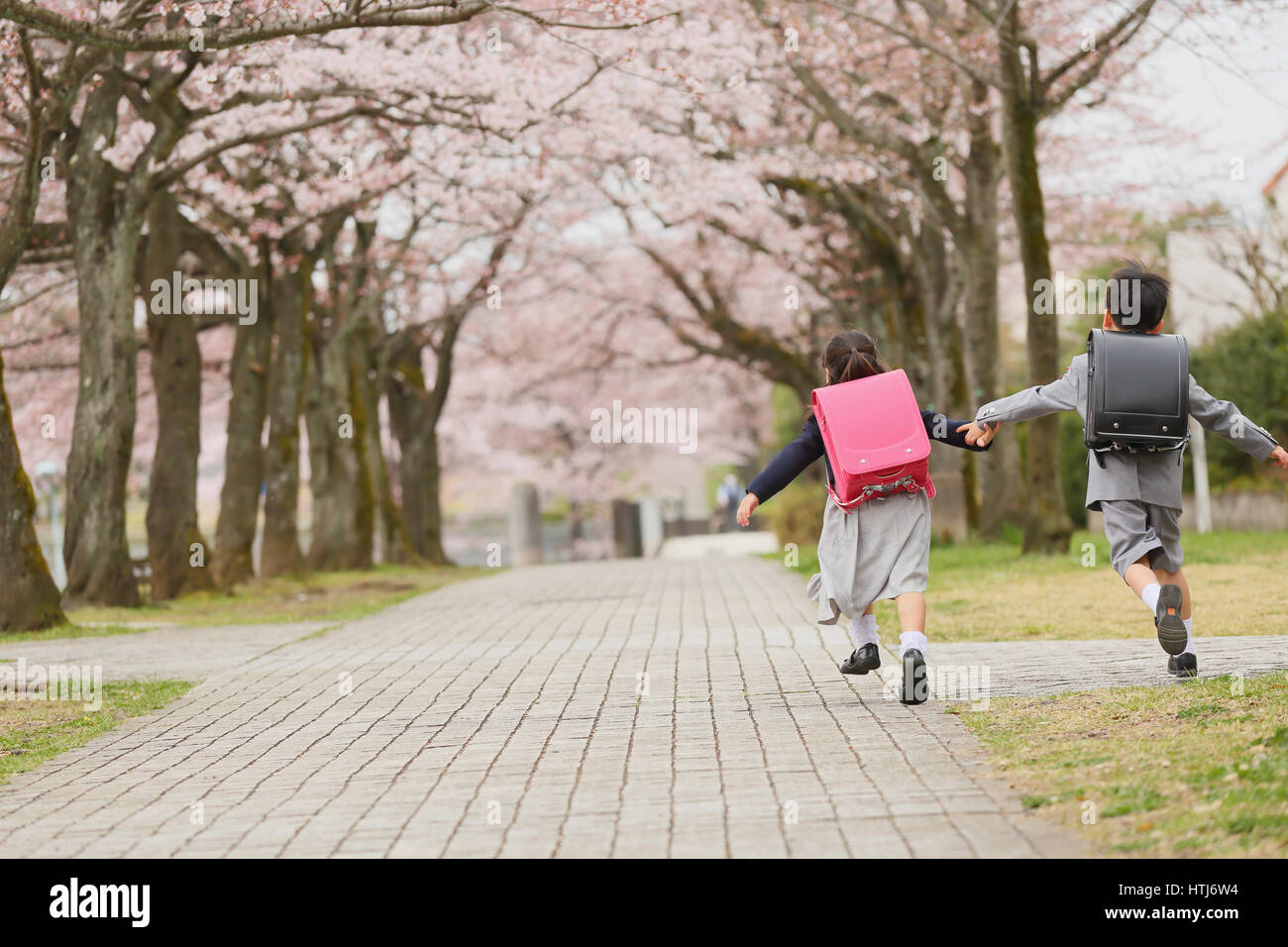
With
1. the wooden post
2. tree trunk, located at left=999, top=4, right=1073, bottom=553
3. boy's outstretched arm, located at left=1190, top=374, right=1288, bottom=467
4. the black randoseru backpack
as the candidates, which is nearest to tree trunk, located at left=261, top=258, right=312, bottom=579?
tree trunk, located at left=999, top=4, right=1073, bottom=553

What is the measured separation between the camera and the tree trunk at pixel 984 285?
60.7ft

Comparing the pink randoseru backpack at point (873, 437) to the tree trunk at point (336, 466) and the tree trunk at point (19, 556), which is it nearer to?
the tree trunk at point (19, 556)

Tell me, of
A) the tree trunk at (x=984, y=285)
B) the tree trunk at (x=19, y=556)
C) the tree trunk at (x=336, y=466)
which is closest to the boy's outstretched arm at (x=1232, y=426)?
the tree trunk at (x=19, y=556)

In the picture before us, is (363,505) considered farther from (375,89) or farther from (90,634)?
(90,634)

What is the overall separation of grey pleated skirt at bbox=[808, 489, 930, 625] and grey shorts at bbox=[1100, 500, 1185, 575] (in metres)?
0.88

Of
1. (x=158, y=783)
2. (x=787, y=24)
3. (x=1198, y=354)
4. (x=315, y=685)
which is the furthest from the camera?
(x=1198, y=354)

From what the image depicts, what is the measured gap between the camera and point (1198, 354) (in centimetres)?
2477

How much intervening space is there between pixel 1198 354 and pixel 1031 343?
1050cm

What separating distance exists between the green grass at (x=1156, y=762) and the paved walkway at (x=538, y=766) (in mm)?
159

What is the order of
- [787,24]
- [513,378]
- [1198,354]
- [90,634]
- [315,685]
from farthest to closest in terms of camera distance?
[513,378] < [1198,354] < [787,24] < [90,634] < [315,685]

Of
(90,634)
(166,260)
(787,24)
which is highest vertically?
(787,24)

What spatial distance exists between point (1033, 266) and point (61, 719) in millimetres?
11474
